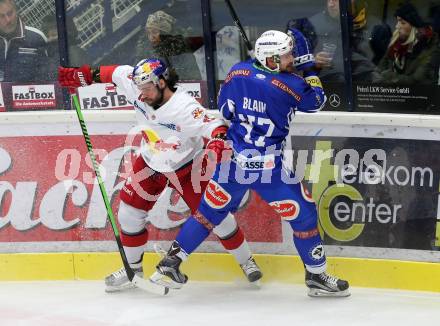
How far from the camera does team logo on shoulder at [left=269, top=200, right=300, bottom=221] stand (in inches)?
227

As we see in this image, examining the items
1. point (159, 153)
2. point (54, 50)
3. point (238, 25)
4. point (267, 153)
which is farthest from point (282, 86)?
point (54, 50)

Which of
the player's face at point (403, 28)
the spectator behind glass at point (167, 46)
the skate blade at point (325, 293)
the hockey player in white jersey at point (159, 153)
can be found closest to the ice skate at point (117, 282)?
the hockey player in white jersey at point (159, 153)

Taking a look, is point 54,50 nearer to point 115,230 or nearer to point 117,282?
point 115,230

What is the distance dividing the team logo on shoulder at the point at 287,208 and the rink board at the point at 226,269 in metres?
0.53

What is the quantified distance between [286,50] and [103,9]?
6.94 feet

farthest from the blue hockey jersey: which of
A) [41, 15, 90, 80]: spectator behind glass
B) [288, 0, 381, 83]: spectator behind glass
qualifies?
[41, 15, 90, 80]: spectator behind glass

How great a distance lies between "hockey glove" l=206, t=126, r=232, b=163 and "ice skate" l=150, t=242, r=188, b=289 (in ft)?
1.80

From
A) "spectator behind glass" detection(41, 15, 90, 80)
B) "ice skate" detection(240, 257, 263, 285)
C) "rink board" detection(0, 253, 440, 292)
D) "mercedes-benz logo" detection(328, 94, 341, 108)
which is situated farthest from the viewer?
"spectator behind glass" detection(41, 15, 90, 80)

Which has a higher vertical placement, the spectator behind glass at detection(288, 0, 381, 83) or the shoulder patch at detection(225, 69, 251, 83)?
the shoulder patch at detection(225, 69, 251, 83)

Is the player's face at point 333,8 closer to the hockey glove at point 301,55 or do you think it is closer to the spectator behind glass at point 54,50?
the hockey glove at point 301,55

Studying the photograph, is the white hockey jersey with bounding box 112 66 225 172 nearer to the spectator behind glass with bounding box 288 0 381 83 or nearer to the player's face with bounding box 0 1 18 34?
the spectator behind glass with bounding box 288 0 381 83

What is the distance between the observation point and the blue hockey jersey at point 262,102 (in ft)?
18.6

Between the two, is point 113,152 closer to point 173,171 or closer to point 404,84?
point 173,171

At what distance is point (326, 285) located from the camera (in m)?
5.91
